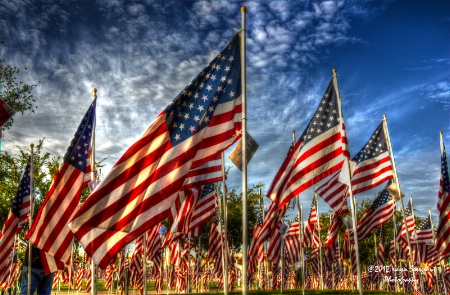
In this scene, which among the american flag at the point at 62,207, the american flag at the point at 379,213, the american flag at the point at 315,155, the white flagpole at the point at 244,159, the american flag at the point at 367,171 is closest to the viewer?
the white flagpole at the point at 244,159

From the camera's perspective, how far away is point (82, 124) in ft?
29.9

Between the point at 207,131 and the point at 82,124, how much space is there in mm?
3172

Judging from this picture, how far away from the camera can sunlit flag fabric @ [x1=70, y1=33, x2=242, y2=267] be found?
21.1ft

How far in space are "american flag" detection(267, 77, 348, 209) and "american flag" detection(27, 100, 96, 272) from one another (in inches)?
169

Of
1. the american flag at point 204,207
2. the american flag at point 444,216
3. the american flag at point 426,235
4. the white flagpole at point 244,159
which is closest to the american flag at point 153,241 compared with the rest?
the american flag at point 204,207

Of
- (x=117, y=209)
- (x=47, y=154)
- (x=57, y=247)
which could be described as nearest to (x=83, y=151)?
(x=57, y=247)

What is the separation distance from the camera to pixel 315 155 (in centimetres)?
1042

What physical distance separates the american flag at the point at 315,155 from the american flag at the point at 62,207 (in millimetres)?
4286

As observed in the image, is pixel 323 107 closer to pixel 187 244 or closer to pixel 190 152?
pixel 190 152

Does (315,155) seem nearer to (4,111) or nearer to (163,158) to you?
(163,158)

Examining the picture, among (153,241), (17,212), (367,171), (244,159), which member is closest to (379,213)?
(367,171)

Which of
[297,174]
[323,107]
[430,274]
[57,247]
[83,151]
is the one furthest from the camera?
[430,274]

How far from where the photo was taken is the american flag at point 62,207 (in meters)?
8.12

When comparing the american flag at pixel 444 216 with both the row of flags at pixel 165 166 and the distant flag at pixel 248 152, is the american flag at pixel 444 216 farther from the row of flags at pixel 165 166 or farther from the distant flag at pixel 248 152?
the distant flag at pixel 248 152
